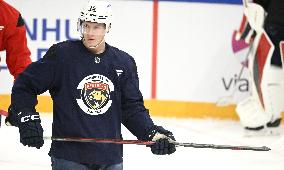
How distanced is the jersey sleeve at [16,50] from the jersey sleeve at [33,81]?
0.98 meters

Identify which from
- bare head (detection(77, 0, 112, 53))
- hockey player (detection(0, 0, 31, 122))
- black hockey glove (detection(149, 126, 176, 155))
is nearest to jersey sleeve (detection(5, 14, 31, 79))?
hockey player (detection(0, 0, 31, 122))

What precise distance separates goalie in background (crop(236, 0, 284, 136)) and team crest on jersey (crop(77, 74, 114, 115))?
309 centimetres

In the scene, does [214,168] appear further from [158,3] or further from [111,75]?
[158,3]

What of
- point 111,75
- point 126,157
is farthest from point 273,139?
point 111,75

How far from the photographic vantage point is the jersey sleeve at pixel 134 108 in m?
2.27

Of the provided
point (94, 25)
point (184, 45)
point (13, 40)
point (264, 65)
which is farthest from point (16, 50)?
point (184, 45)

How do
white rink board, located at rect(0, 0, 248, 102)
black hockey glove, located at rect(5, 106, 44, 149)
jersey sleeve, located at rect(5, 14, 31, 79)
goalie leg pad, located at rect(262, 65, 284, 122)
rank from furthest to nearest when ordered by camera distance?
white rink board, located at rect(0, 0, 248, 102)
goalie leg pad, located at rect(262, 65, 284, 122)
jersey sleeve, located at rect(5, 14, 31, 79)
black hockey glove, located at rect(5, 106, 44, 149)

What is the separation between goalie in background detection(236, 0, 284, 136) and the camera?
5.07 metres

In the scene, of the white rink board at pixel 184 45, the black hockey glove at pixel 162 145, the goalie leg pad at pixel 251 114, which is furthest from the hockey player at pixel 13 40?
the goalie leg pad at pixel 251 114

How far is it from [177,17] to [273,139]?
1394mm

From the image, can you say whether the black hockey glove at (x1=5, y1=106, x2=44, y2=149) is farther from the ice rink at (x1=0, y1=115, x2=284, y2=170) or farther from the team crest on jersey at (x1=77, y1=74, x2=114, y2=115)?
the ice rink at (x1=0, y1=115, x2=284, y2=170)

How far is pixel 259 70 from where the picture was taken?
16.9 ft

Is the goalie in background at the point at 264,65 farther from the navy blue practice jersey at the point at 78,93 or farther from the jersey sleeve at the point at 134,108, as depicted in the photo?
the navy blue practice jersey at the point at 78,93

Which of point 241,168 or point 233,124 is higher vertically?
point 241,168
